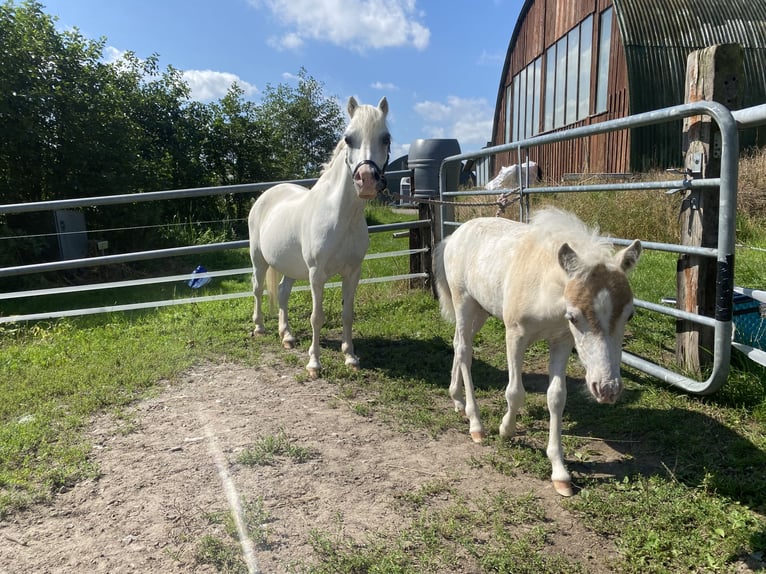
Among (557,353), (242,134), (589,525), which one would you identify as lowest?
(589,525)

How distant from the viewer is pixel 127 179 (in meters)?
9.80

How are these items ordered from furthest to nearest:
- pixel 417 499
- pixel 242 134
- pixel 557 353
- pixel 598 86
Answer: pixel 242 134 < pixel 598 86 < pixel 557 353 < pixel 417 499

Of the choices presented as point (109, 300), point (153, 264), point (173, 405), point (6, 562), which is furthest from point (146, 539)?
point (153, 264)

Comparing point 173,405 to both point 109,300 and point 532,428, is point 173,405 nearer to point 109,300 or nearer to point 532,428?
point 532,428

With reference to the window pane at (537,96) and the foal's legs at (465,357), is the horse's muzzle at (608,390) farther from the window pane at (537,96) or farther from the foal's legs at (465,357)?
the window pane at (537,96)

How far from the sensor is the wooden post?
302 cm

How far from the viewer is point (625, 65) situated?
13125mm

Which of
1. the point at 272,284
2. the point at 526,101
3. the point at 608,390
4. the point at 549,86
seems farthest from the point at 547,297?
the point at 526,101

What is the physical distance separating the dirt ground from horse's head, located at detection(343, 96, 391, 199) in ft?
5.53

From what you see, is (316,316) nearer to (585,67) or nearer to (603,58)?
(603,58)

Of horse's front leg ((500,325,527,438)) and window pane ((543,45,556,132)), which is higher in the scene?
window pane ((543,45,556,132))

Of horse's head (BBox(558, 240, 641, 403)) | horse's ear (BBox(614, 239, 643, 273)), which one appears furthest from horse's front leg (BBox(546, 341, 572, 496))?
horse's ear (BBox(614, 239, 643, 273))

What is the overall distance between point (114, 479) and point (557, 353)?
253cm

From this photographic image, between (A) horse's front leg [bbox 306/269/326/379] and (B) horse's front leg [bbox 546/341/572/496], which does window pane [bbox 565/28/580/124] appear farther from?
(B) horse's front leg [bbox 546/341/572/496]
